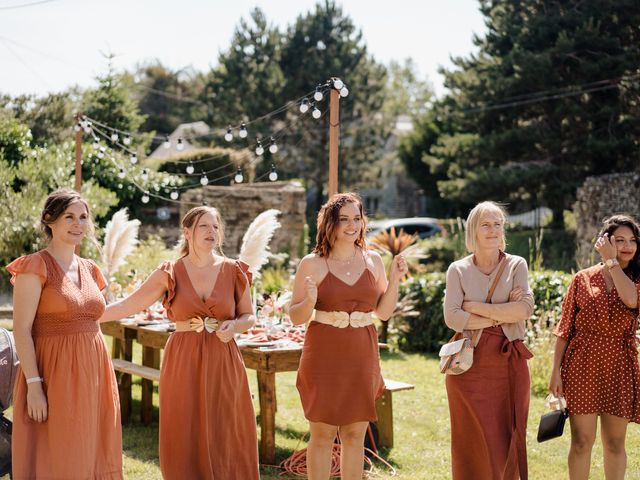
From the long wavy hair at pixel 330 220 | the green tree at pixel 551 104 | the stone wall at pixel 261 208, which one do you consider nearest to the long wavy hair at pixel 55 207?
the long wavy hair at pixel 330 220

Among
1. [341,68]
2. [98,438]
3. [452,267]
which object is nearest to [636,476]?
[452,267]

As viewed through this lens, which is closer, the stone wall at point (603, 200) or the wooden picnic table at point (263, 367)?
the wooden picnic table at point (263, 367)

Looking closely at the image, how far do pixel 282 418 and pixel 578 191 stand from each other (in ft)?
47.2

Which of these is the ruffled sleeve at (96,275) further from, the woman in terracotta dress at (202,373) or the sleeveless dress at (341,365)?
the sleeveless dress at (341,365)

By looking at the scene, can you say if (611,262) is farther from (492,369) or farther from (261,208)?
(261,208)

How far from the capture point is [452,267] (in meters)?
4.38

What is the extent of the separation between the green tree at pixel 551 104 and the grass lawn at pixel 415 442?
45.3ft

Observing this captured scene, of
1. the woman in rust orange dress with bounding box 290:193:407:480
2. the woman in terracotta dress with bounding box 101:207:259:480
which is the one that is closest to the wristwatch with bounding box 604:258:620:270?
the woman in rust orange dress with bounding box 290:193:407:480

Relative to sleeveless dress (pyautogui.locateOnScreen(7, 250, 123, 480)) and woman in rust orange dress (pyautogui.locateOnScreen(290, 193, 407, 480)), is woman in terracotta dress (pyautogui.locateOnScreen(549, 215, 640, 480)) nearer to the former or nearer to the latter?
woman in rust orange dress (pyautogui.locateOnScreen(290, 193, 407, 480))

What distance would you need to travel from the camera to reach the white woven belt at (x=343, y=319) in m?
4.33

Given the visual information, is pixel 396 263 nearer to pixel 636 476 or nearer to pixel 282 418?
pixel 636 476

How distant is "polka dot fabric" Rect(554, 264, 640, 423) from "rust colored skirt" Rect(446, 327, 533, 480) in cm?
34

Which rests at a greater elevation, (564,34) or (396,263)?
(564,34)

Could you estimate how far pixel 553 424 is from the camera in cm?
439
